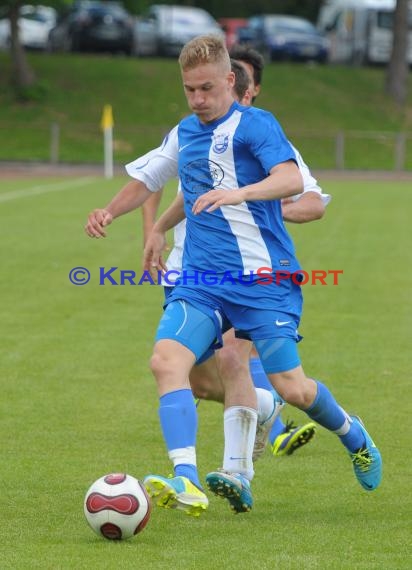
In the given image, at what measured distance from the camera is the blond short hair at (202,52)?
550cm

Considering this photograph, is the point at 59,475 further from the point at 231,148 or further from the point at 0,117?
the point at 0,117

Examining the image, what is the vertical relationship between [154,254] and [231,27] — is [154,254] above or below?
above

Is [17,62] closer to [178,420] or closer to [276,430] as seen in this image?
[276,430]

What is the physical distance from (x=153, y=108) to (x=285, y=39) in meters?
7.62

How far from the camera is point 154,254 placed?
6.19 meters

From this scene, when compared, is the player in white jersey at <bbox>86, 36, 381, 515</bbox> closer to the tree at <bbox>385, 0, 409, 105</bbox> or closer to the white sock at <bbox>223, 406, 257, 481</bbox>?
the white sock at <bbox>223, 406, 257, 481</bbox>

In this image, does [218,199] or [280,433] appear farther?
[280,433]

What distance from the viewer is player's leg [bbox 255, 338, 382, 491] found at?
5.64 meters

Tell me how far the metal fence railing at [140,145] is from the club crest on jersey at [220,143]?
111 ft

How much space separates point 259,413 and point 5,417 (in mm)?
1882

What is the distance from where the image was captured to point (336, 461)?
6859mm

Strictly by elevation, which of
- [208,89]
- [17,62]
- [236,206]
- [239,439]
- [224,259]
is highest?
[208,89]

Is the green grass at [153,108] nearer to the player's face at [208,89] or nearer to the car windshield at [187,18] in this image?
the car windshield at [187,18]

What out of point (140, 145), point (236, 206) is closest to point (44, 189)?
point (140, 145)
